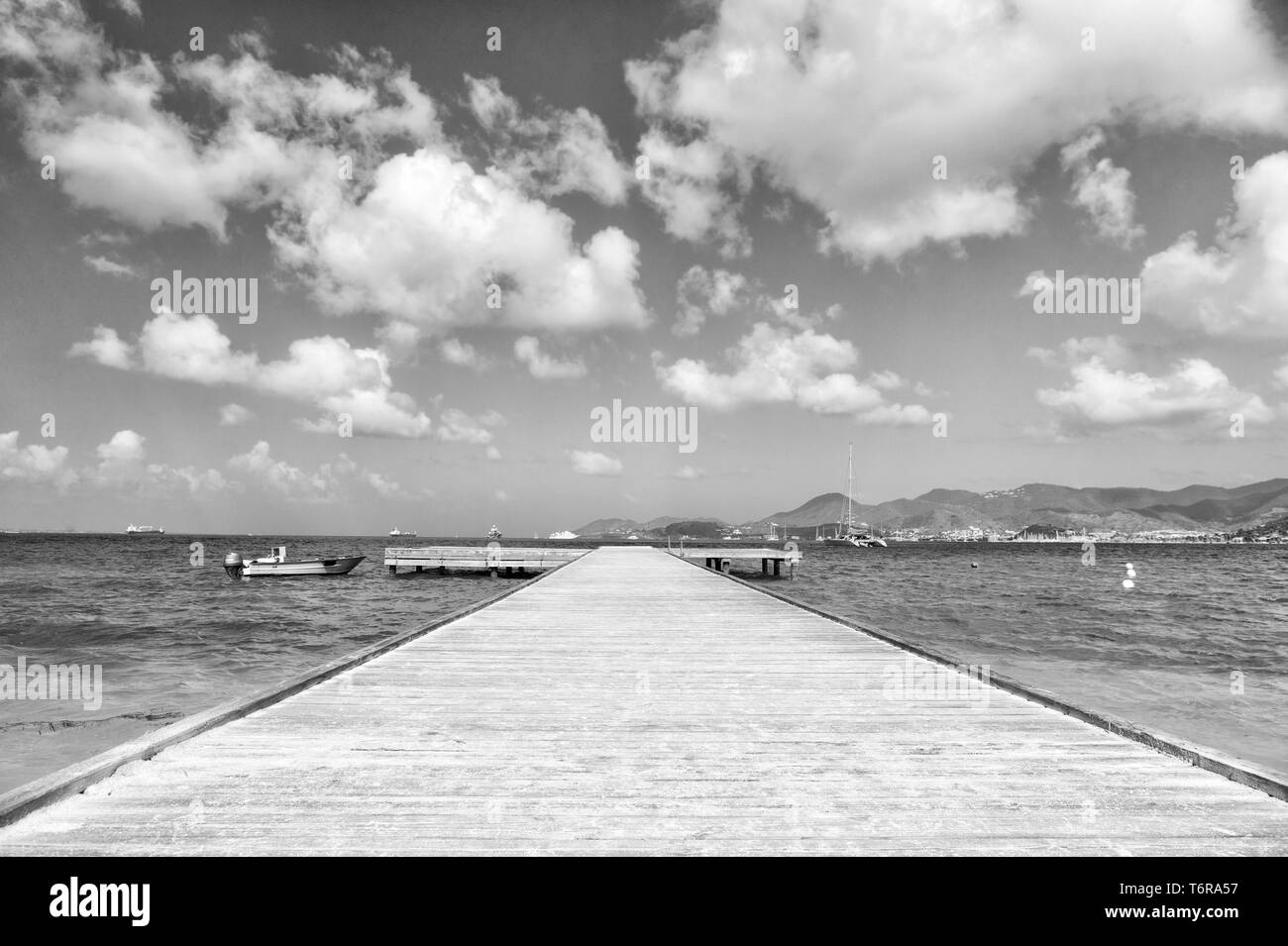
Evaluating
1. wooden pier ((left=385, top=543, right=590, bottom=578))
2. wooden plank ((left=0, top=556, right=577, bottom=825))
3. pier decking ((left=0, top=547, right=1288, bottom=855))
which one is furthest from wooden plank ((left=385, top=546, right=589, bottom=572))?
pier decking ((left=0, top=547, right=1288, bottom=855))

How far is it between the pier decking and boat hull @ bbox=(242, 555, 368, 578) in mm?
34427

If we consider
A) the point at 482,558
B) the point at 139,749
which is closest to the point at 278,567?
the point at 482,558

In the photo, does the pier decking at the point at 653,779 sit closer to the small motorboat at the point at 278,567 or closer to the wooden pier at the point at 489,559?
the wooden pier at the point at 489,559

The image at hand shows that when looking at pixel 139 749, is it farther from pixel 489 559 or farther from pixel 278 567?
pixel 278 567

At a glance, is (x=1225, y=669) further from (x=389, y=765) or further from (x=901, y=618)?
(x=389, y=765)

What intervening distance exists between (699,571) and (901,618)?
7.10m

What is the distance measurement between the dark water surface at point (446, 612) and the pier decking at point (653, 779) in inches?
61.0

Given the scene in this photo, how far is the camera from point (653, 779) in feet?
14.0

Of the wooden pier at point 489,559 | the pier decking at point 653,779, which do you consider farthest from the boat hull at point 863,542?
the pier decking at point 653,779

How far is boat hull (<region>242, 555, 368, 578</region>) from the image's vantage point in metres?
37.4

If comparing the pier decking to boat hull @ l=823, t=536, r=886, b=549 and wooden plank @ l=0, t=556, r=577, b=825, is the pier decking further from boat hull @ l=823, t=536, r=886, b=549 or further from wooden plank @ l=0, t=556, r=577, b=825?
boat hull @ l=823, t=536, r=886, b=549
